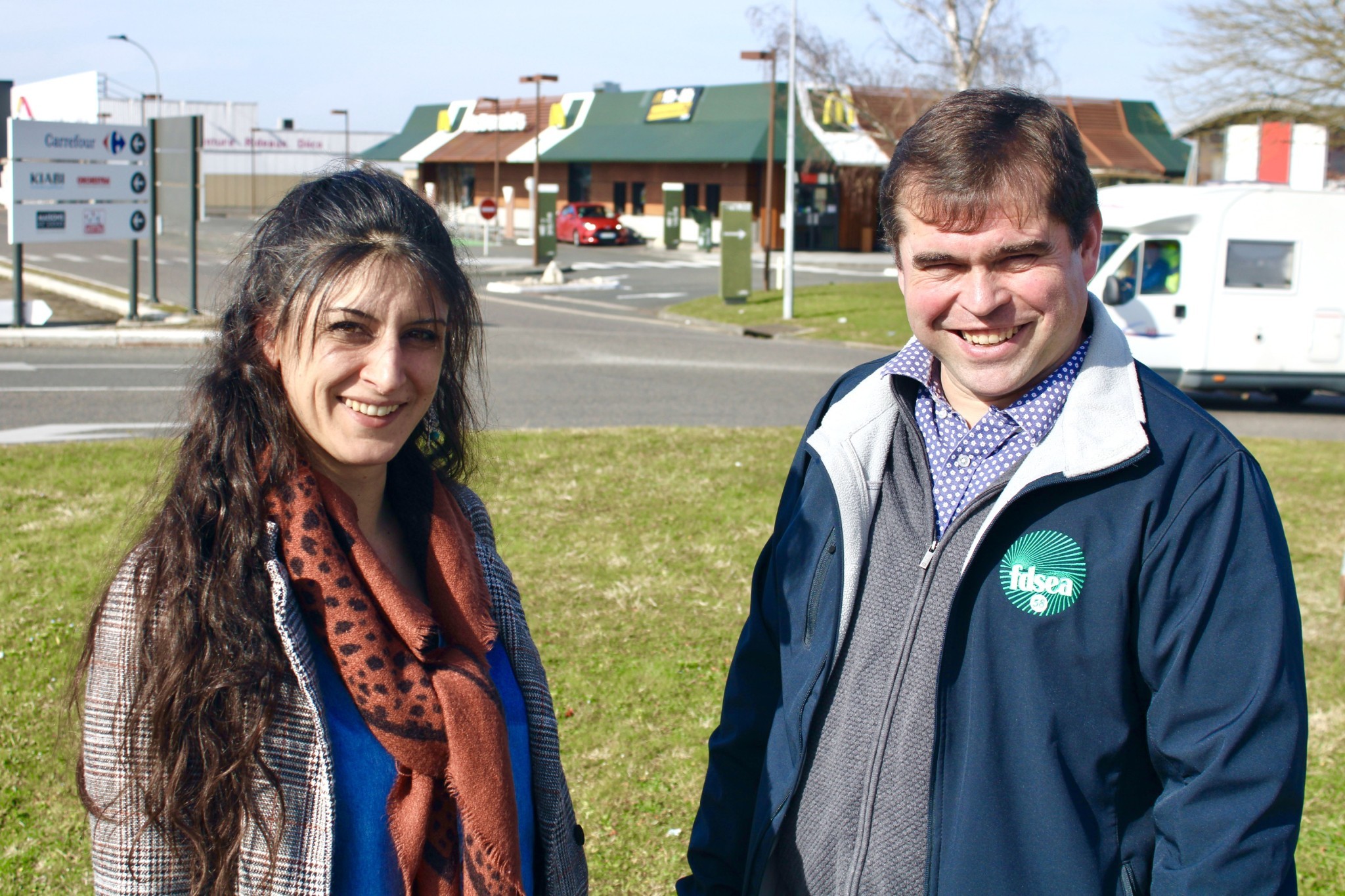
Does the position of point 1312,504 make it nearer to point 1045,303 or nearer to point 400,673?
point 1045,303

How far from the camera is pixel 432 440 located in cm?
227

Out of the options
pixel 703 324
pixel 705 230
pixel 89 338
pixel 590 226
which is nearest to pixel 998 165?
pixel 89 338

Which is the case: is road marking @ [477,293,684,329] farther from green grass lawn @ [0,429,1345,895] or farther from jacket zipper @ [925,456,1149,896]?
jacket zipper @ [925,456,1149,896]

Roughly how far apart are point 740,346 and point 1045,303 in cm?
1678

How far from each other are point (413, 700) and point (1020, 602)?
3.12ft

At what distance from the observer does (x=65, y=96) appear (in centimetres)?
2045

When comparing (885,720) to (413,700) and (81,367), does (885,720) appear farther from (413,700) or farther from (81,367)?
(81,367)

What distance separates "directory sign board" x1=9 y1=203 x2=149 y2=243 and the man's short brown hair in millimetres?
16848

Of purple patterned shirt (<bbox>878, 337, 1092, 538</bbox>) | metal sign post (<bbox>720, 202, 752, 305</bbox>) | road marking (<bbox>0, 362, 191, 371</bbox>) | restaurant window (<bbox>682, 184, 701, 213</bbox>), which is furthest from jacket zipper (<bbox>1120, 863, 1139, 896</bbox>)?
restaurant window (<bbox>682, 184, 701, 213</bbox>)

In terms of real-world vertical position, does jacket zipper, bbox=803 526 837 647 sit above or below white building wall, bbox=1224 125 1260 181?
below

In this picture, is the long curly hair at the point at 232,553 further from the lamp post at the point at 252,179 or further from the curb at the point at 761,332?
the lamp post at the point at 252,179

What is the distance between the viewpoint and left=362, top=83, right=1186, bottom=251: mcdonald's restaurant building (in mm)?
39969

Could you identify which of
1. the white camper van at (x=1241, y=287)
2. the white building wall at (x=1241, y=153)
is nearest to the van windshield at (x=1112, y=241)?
the white camper van at (x=1241, y=287)

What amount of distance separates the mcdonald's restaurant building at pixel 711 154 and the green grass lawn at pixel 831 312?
668 centimetres
